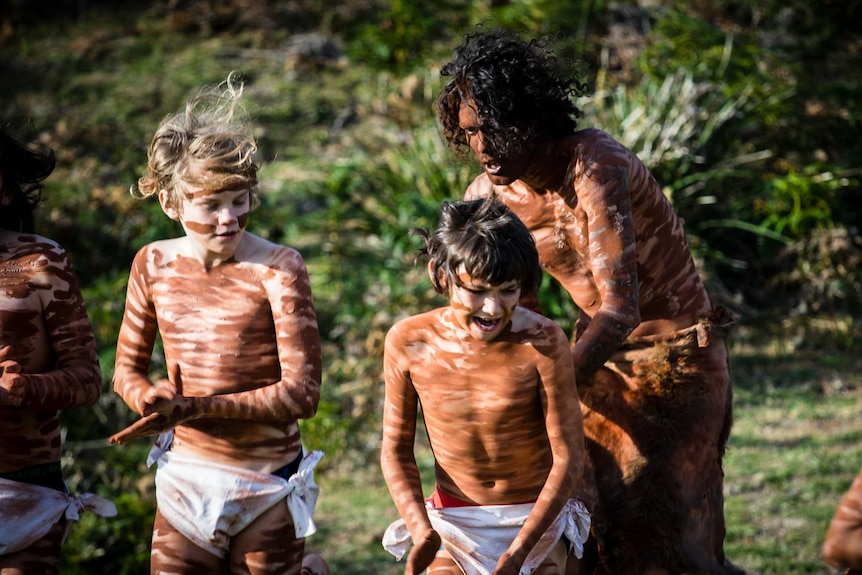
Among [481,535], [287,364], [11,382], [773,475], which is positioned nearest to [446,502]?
[481,535]

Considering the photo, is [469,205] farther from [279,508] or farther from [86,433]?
[86,433]

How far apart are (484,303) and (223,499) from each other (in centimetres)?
88

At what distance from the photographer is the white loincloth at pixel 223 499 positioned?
9.04ft

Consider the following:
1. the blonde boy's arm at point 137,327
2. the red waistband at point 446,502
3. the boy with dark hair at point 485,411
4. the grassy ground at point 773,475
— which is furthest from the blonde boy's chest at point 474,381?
the grassy ground at point 773,475

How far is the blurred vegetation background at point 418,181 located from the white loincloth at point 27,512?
3.58 feet

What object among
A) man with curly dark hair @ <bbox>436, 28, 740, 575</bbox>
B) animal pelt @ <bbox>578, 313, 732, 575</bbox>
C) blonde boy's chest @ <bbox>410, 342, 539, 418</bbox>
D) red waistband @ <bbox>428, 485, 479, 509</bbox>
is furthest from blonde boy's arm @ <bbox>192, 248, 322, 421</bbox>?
animal pelt @ <bbox>578, 313, 732, 575</bbox>

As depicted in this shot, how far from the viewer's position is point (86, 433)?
5.65m

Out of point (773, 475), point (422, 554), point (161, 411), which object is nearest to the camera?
point (422, 554)

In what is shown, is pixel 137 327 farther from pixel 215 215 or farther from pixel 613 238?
pixel 613 238

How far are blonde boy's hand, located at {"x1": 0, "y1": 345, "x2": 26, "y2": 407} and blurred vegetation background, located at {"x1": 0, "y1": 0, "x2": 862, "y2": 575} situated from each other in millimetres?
821

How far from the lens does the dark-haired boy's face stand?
2.85 meters

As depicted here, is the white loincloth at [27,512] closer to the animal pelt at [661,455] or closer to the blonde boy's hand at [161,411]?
the blonde boy's hand at [161,411]

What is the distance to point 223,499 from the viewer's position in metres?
2.75

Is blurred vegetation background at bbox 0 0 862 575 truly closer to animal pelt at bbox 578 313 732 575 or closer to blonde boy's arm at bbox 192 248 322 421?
blonde boy's arm at bbox 192 248 322 421
